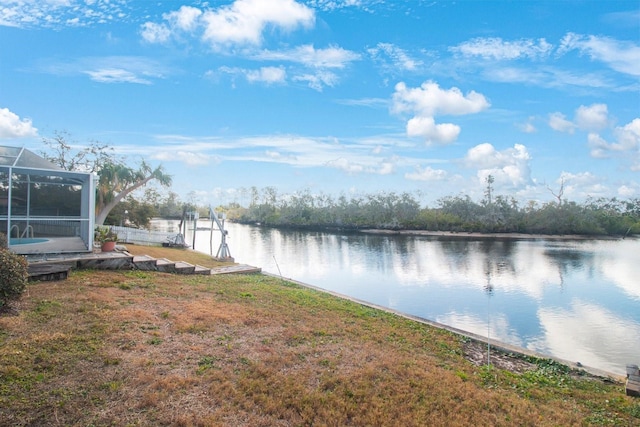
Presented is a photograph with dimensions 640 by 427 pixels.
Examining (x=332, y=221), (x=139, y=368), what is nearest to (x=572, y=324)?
(x=139, y=368)

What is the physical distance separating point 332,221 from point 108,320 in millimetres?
57201

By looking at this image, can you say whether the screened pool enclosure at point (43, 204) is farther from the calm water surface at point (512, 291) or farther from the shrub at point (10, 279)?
the calm water surface at point (512, 291)

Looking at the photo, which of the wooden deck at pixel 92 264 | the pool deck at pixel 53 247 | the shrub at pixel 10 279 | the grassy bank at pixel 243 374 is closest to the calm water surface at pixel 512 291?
the grassy bank at pixel 243 374

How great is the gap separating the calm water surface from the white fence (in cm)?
458

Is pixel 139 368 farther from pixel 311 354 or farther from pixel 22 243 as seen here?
pixel 22 243

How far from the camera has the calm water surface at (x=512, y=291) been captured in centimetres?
940

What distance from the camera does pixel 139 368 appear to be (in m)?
4.10

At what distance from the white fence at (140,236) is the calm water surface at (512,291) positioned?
4.58 meters

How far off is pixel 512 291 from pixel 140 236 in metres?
18.3

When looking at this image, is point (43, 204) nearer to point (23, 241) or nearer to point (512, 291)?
point (23, 241)

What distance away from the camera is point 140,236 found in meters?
20.7

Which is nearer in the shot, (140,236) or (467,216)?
(140,236)

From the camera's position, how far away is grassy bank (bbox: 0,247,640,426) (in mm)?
3490

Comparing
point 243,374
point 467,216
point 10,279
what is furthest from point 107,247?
point 467,216
